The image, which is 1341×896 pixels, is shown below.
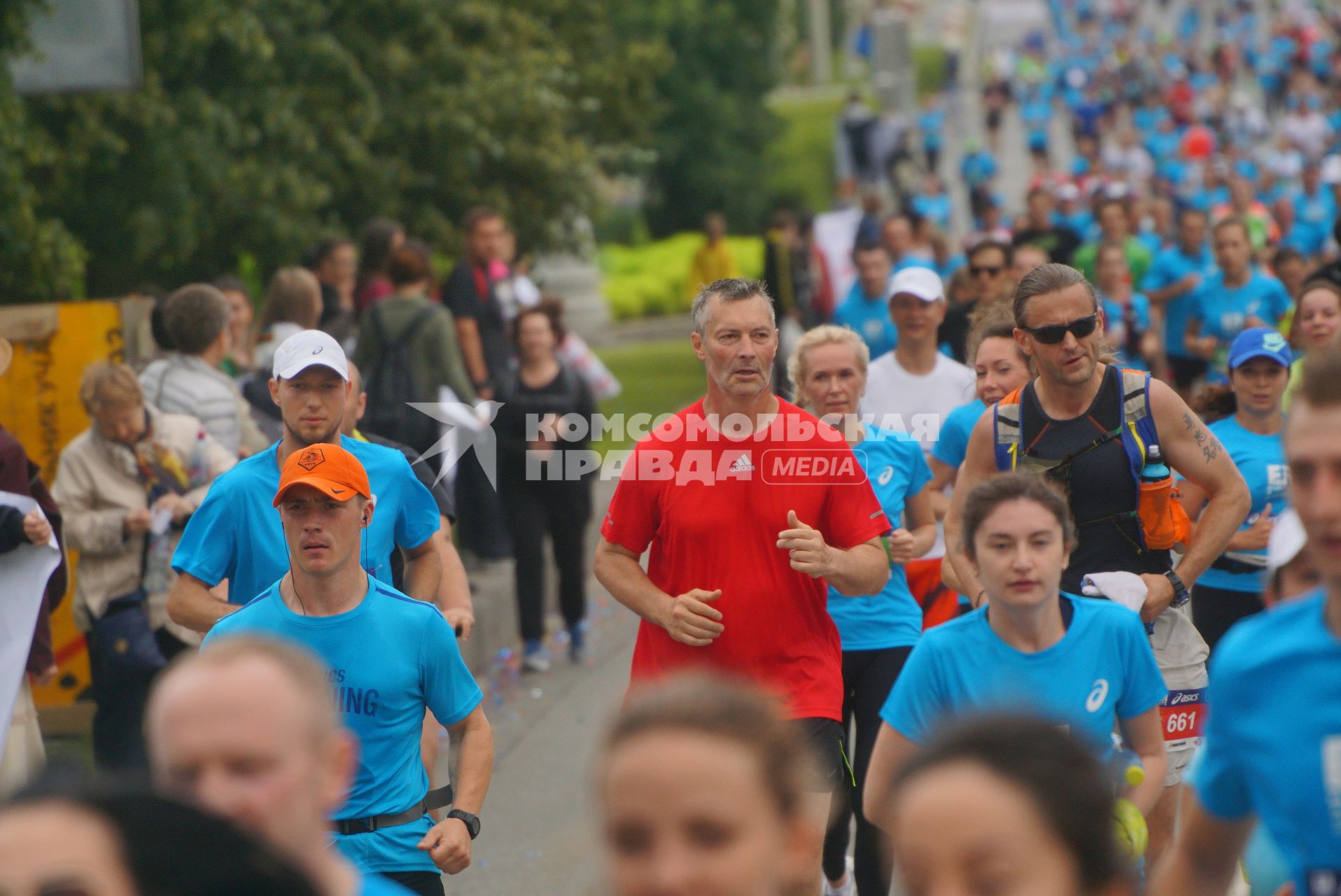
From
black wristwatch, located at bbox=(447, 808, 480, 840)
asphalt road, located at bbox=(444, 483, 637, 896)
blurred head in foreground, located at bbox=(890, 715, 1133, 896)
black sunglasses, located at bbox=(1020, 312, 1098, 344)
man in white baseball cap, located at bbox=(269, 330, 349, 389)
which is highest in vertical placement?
black sunglasses, located at bbox=(1020, 312, 1098, 344)

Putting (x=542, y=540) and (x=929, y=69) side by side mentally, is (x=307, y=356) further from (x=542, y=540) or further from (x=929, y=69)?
(x=929, y=69)

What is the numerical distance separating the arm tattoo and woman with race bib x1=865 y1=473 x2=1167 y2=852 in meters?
1.18

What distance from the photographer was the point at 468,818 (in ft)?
15.9

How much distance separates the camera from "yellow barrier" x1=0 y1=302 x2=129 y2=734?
8.95 metres

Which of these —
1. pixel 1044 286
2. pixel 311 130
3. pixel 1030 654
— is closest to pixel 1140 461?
pixel 1044 286

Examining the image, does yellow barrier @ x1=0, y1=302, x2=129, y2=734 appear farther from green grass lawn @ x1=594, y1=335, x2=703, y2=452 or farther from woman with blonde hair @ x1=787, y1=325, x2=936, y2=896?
green grass lawn @ x1=594, y1=335, x2=703, y2=452

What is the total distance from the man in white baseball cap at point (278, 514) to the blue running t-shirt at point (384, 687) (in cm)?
81

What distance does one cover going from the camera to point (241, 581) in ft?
18.9

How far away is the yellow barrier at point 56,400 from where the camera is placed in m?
8.95

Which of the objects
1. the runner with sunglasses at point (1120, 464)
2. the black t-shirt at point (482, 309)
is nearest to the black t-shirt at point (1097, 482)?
the runner with sunglasses at point (1120, 464)

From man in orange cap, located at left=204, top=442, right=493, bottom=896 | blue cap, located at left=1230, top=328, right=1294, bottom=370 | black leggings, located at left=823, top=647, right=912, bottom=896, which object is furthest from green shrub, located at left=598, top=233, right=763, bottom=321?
man in orange cap, located at left=204, top=442, right=493, bottom=896

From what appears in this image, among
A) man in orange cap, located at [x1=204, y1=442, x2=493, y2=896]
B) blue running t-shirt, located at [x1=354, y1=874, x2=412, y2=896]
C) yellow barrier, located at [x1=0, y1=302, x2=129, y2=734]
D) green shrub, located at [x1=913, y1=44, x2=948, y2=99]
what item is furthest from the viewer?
green shrub, located at [x1=913, y1=44, x2=948, y2=99]

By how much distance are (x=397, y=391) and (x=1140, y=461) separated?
5.05 m

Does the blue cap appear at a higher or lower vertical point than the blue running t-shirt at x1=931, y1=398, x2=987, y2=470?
higher
